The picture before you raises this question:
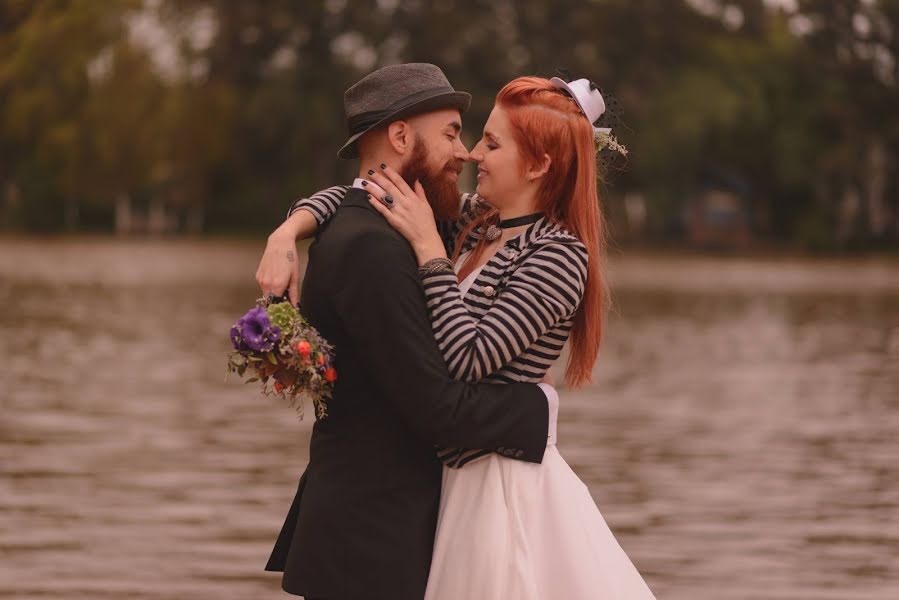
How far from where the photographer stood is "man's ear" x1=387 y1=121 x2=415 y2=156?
3426 millimetres

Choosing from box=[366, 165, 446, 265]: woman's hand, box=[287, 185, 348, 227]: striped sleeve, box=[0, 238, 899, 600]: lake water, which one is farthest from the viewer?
box=[0, 238, 899, 600]: lake water

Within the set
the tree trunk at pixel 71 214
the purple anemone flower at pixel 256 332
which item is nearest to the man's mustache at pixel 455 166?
the purple anemone flower at pixel 256 332

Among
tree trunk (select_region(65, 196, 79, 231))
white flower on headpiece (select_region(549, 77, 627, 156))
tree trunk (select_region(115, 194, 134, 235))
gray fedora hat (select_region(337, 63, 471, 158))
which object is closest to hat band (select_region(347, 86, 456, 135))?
gray fedora hat (select_region(337, 63, 471, 158))

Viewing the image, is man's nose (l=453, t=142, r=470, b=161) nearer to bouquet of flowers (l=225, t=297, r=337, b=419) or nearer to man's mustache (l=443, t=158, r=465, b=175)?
man's mustache (l=443, t=158, r=465, b=175)

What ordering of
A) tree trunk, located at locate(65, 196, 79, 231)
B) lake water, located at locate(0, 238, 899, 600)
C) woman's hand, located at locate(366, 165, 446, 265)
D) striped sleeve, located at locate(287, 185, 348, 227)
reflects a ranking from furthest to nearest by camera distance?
tree trunk, located at locate(65, 196, 79, 231), lake water, located at locate(0, 238, 899, 600), striped sleeve, located at locate(287, 185, 348, 227), woman's hand, located at locate(366, 165, 446, 265)

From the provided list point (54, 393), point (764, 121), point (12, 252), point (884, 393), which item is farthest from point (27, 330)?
point (764, 121)

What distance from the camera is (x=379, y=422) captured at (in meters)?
3.30

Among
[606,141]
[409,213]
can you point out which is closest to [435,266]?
A: [409,213]

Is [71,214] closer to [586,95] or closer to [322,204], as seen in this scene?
[322,204]

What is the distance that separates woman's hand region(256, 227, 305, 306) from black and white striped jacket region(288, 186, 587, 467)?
0.34 m

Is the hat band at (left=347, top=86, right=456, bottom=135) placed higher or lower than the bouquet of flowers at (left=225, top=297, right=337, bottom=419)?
higher

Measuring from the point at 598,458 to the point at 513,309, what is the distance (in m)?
6.43

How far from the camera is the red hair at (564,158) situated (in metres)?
3.39

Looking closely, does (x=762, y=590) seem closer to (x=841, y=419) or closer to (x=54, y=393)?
(x=841, y=419)
